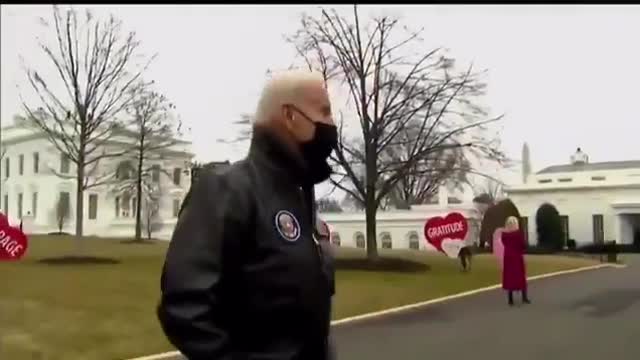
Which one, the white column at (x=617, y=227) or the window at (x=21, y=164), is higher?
the window at (x=21, y=164)

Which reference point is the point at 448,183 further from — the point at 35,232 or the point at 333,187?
the point at 35,232

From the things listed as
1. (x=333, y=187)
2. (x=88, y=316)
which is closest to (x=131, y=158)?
(x=88, y=316)

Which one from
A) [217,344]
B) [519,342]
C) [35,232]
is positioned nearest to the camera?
[217,344]

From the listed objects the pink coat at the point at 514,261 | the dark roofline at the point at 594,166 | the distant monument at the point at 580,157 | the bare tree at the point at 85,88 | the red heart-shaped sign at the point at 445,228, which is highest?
the bare tree at the point at 85,88

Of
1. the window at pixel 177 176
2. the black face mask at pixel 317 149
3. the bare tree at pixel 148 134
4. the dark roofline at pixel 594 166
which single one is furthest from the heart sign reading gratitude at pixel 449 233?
the black face mask at pixel 317 149

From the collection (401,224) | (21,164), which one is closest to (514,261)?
(401,224)

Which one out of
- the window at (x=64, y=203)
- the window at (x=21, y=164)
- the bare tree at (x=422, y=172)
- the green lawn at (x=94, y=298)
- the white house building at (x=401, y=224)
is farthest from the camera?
the bare tree at (x=422, y=172)

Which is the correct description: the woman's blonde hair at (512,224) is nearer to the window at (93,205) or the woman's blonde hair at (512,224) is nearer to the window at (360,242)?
the window at (360,242)

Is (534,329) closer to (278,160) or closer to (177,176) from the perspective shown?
(177,176)

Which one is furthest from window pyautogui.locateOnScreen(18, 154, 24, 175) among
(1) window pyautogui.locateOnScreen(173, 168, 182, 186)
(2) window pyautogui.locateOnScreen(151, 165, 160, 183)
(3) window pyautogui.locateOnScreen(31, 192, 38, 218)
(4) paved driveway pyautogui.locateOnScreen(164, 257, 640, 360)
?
(4) paved driveway pyautogui.locateOnScreen(164, 257, 640, 360)
